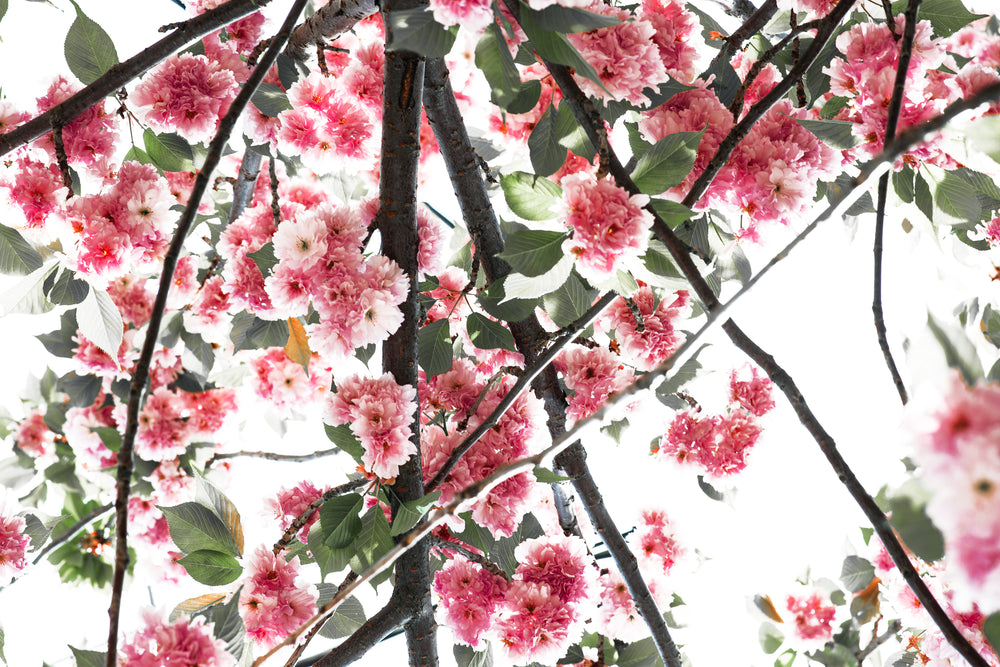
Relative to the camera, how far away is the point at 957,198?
0.67 m

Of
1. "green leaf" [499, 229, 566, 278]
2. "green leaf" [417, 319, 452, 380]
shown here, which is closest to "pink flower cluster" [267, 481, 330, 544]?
"green leaf" [417, 319, 452, 380]

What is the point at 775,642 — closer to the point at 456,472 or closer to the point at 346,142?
the point at 456,472

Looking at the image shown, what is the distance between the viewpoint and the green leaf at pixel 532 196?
54 centimetres

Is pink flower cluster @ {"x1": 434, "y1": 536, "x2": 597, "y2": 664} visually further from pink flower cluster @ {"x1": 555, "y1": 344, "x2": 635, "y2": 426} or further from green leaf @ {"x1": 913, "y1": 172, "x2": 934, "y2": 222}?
green leaf @ {"x1": 913, "y1": 172, "x2": 934, "y2": 222}

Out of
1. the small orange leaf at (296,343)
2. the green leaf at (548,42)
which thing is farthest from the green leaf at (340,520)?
the green leaf at (548,42)

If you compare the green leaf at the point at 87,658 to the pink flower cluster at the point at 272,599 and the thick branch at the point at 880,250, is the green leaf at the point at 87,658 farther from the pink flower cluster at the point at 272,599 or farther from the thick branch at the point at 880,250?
the thick branch at the point at 880,250

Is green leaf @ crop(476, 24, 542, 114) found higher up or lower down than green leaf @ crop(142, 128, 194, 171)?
lower down

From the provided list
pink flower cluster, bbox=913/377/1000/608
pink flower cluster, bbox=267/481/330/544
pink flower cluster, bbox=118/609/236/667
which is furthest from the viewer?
pink flower cluster, bbox=267/481/330/544

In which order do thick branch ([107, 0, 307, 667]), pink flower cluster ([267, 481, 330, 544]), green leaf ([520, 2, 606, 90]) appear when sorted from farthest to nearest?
pink flower cluster ([267, 481, 330, 544]) → green leaf ([520, 2, 606, 90]) → thick branch ([107, 0, 307, 667])

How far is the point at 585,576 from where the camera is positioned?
781 millimetres

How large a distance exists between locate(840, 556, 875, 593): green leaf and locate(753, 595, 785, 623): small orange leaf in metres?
0.20

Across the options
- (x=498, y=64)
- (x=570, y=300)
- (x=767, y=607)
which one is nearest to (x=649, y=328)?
(x=570, y=300)

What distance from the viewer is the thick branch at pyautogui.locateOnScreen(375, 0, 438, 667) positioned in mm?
654

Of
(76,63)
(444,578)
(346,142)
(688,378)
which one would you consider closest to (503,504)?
(444,578)
